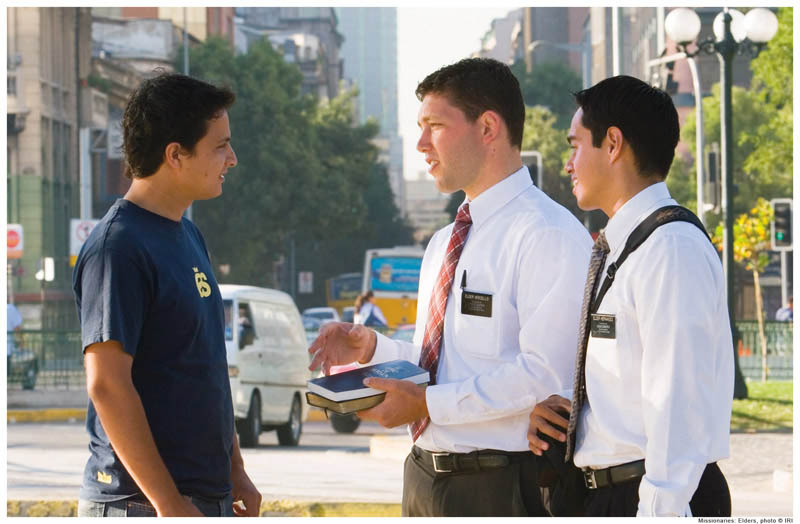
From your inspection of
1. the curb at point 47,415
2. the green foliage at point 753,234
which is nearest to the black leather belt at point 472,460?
the curb at point 47,415

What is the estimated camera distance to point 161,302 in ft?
11.5

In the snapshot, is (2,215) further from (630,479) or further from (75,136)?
(75,136)

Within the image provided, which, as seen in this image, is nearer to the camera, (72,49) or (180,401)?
(180,401)

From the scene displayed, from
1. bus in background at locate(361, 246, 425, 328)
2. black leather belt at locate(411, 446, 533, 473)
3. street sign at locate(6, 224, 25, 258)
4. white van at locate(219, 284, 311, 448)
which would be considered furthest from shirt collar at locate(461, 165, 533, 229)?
bus in background at locate(361, 246, 425, 328)

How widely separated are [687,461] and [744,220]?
76.2 feet

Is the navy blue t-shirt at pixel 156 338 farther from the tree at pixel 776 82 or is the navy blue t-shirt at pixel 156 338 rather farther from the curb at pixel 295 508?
the tree at pixel 776 82

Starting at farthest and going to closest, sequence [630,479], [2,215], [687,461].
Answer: [2,215]
[630,479]
[687,461]

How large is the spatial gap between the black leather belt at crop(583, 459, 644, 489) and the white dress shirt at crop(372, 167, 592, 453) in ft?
1.15

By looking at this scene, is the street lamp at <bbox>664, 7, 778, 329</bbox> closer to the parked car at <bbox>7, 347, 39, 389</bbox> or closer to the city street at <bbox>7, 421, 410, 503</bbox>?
the city street at <bbox>7, 421, 410, 503</bbox>

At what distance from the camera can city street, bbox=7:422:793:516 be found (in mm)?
10633

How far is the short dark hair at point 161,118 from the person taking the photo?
3.65 metres

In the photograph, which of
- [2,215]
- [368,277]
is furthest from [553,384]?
[368,277]

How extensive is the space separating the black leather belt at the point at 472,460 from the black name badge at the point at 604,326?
2.13ft

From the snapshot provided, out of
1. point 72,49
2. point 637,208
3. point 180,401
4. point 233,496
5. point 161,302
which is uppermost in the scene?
point 72,49
